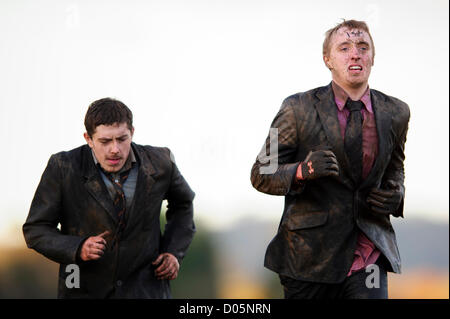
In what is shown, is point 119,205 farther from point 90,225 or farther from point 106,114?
point 106,114

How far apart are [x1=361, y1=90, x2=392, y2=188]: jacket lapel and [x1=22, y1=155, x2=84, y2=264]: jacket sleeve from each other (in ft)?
6.12

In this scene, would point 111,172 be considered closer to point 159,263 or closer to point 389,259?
point 159,263

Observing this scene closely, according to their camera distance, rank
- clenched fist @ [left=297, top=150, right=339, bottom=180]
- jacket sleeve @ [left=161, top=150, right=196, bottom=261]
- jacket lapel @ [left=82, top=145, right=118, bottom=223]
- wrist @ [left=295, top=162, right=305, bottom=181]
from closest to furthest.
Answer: clenched fist @ [left=297, top=150, right=339, bottom=180] → wrist @ [left=295, top=162, right=305, bottom=181] → jacket lapel @ [left=82, top=145, right=118, bottom=223] → jacket sleeve @ [left=161, top=150, right=196, bottom=261]

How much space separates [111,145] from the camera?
5.46 metres

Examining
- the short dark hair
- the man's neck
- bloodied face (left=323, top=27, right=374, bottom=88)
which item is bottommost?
the short dark hair

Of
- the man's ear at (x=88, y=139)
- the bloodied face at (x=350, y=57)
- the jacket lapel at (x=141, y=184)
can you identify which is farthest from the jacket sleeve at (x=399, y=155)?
the man's ear at (x=88, y=139)

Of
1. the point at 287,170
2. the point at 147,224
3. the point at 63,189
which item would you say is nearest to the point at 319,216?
the point at 287,170

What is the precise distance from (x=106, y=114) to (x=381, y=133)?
176 centimetres

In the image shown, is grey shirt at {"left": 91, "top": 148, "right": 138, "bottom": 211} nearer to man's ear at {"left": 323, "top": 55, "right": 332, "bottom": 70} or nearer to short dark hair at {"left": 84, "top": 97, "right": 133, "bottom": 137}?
short dark hair at {"left": 84, "top": 97, "right": 133, "bottom": 137}

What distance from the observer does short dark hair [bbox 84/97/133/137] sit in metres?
5.53

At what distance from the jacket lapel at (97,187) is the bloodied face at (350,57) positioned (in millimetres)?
1642

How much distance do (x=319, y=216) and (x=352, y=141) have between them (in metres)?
0.50

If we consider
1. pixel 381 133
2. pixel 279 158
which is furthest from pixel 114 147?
pixel 381 133

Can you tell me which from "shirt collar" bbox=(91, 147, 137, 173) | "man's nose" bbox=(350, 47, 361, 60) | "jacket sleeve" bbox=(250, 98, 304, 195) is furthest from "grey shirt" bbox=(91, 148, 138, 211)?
"man's nose" bbox=(350, 47, 361, 60)
